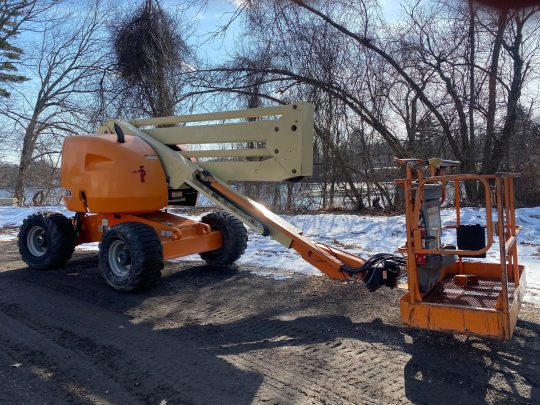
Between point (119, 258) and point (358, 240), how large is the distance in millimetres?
4689

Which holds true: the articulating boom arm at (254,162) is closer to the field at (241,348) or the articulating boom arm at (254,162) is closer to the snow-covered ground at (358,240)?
the field at (241,348)

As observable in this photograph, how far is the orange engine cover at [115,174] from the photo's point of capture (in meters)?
5.95

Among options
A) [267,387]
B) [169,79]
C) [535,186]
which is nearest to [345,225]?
[535,186]

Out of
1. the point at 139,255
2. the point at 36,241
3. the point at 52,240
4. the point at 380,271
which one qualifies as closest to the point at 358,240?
the point at 380,271

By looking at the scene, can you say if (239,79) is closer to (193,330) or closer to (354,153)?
(354,153)

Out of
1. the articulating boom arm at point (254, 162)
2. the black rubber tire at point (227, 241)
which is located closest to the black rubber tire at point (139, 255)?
the articulating boom arm at point (254, 162)

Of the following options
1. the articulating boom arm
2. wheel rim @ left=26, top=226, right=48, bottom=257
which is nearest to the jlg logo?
the articulating boom arm

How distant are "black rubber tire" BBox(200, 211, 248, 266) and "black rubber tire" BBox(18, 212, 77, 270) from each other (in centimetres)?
198

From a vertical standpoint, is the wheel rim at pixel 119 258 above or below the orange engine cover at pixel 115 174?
below

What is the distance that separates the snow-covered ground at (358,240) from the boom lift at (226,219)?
0.77 meters

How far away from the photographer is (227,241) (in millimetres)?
6941

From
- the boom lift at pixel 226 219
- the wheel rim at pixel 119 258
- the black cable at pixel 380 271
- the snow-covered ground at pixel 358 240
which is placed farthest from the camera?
the snow-covered ground at pixel 358 240

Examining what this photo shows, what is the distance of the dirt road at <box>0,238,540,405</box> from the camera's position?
3.18m

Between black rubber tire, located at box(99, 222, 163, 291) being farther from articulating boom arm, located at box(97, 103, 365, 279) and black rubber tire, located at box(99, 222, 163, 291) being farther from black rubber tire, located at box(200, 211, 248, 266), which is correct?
black rubber tire, located at box(200, 211, 248, 266)
